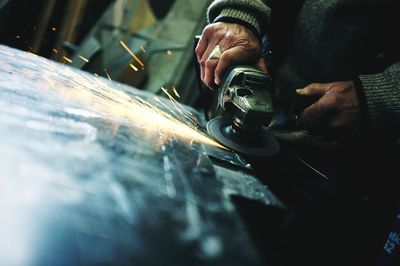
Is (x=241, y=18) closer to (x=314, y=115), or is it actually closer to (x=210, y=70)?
(x=210, y=70)

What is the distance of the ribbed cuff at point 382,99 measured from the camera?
1.58 meters

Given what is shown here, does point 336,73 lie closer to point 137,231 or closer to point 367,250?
point 367,250

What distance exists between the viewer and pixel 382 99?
1.58m

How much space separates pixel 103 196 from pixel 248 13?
5.91ft

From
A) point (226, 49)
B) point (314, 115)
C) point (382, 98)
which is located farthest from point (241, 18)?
point (382, 98)

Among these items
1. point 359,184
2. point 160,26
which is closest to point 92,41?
point 160,26

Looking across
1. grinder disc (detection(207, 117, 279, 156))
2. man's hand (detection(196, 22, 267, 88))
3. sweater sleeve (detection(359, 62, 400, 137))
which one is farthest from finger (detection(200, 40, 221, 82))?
sweater sleeve (detection(359, 62, 400, 137))

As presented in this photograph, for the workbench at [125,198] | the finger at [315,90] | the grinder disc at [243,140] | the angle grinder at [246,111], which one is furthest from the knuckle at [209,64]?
the workbench at [125,198]

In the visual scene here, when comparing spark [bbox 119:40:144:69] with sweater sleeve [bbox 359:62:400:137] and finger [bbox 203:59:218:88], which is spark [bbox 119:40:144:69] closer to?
finger [bbox 203:59:218:88]

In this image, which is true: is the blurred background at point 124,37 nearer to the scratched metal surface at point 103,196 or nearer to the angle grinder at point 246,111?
the angle grinder at point 246,111

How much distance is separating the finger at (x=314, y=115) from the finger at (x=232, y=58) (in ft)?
1.51

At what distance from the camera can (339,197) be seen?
1649 millimetres

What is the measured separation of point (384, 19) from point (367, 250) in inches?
56.0

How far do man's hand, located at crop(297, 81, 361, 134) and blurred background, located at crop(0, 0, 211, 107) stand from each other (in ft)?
8.71
